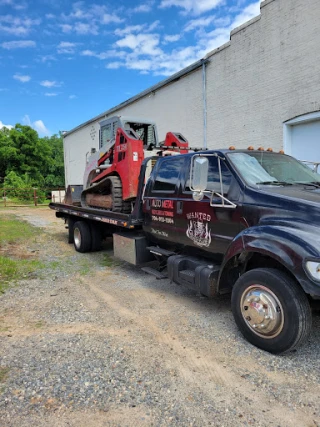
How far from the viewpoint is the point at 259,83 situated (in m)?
10.2

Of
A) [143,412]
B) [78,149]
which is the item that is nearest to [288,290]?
[143,412]

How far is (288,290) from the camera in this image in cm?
314

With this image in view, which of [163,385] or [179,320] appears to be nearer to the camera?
[163,385]

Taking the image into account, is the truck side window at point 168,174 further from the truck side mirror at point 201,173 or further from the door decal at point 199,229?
the truck side mirror at point 201,173

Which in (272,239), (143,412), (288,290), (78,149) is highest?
(78,149)

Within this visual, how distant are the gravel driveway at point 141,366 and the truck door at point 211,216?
96cm

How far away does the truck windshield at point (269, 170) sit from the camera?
4.04m

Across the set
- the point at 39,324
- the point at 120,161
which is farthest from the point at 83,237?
the point at 39,324

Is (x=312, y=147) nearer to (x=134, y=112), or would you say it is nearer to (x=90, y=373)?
(x=90, y=373)

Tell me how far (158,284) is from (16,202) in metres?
23.8

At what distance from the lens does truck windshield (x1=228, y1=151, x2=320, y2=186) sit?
4039 millimetres

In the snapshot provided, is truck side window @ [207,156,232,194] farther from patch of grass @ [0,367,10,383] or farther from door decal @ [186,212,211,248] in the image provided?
patch of grass @ [0,367,10,383]

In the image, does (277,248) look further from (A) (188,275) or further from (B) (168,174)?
(B) (168,174)

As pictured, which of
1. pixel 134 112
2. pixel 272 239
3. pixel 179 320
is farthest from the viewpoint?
pixel 134 112
